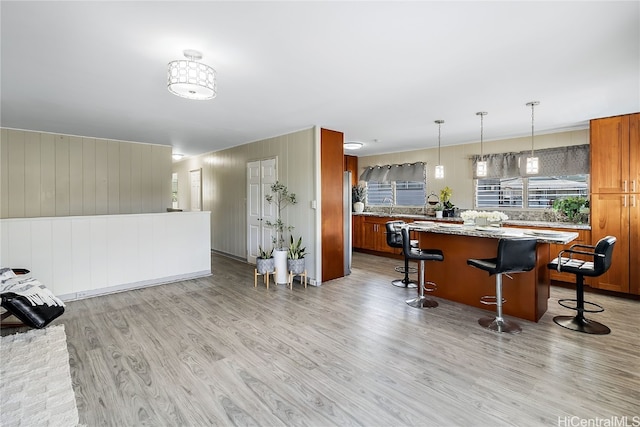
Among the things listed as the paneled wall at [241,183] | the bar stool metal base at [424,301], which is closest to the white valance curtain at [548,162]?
the bar stool metal base at [424,301]

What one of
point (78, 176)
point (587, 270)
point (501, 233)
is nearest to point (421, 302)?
point (501, 233)

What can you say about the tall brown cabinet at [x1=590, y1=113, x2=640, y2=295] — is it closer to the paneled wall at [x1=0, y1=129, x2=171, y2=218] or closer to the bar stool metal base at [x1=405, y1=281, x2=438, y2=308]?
the bar stool metal base at [x1=405, y1=281, x2=438, y2=308]

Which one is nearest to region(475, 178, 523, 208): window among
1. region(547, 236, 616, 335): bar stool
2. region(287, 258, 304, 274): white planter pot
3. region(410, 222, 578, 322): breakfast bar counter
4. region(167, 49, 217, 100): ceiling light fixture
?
region(410, 222, 578, 322): breakfast bar counter

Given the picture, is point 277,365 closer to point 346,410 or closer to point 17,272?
point 346,410

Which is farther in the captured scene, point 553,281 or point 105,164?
point 105,164

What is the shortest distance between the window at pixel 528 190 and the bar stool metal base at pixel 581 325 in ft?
9.08

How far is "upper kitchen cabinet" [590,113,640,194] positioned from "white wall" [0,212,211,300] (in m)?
5.85

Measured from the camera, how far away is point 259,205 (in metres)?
6.10

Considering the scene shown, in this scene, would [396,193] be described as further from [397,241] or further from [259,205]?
[259,205]

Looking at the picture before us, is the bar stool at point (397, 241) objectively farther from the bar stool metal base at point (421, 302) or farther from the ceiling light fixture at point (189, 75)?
the ceiling light fixture at point (189, 75)

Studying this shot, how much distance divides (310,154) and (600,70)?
11.1 feet

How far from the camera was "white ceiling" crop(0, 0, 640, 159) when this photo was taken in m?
1.96

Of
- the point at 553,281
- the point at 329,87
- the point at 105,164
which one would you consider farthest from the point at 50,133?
the point at 553,281

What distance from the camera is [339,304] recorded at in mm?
4055
